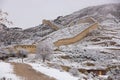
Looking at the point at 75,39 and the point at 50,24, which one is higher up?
the point at 50,24

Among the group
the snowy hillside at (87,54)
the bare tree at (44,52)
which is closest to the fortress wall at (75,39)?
the snowy hillside at (87,54)

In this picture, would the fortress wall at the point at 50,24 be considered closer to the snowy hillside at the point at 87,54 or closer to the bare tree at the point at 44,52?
the snowy hillside at the point at 87,54

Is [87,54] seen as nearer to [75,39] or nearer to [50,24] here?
[75,39]

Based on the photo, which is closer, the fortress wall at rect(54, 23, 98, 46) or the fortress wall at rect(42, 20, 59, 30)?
the fortress wall at rect(54, 23, 98, 46)

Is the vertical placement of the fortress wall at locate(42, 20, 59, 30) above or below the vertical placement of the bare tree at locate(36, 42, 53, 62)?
above

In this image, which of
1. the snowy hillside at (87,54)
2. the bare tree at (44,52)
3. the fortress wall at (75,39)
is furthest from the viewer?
the fortress wall at (75,39)

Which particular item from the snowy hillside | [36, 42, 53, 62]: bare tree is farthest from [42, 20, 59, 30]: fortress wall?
[36, 42, 53, 62]: bare tree

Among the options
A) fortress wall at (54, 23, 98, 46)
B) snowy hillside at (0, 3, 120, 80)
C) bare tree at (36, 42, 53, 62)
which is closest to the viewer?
snowy hillside at (0, 3, 120, 80)

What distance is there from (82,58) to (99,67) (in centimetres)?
978

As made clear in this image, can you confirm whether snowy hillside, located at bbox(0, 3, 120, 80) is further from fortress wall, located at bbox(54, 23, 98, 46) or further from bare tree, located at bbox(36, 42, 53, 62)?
bare tree, located at bbox(36, 42, 53, 62)

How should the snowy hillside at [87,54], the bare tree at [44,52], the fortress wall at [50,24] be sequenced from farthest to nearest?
the fortress wall at [50,24]
the bare tree at [44,52]
the snowy hillside at [87,54]

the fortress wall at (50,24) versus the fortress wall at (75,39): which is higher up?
the fortress wall at (50,24)

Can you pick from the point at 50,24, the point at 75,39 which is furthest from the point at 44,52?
the point at 50,24

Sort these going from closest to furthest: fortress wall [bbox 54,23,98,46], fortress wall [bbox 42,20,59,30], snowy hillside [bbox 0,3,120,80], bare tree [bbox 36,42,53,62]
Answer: snowy hillside [bbox 0,3,120,80]
bare tree [bbox 36,42,53,62]
fortress wall [bbox 54,23,98,46]
fortress wall [bbox 42,20,59,30]
